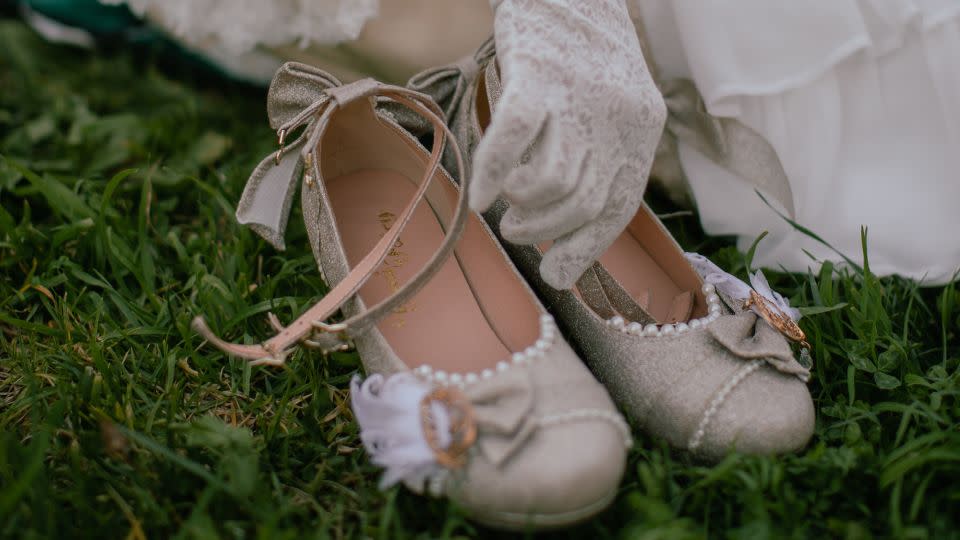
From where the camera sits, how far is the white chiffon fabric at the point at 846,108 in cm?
114

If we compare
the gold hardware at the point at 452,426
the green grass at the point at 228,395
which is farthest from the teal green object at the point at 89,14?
the gold hardware at the point at 452,426

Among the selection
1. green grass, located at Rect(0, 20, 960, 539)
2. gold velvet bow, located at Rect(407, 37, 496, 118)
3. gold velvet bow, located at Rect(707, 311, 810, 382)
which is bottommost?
green grass, located at Rect(0, 20, 960, 539)

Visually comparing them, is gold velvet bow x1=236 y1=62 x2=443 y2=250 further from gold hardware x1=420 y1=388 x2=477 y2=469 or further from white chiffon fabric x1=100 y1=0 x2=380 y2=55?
gold hardware x1=420 y1=388 x2=477 y2=469

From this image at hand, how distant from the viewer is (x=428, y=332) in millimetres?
1094

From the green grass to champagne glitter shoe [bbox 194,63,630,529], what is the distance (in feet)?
0.26

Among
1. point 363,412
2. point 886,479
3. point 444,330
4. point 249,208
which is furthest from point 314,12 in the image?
point 886,479

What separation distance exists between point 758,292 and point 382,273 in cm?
54

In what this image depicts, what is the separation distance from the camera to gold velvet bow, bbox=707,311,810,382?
0.92 meters

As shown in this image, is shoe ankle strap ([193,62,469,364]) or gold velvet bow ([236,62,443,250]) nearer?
shoe ankle strap ([193,62,469,364])

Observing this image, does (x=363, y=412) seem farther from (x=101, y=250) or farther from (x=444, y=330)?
(x=101, y=250)

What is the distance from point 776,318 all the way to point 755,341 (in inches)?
2.1

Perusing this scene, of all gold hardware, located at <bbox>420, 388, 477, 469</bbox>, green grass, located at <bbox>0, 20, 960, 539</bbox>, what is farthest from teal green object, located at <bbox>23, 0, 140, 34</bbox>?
gold hardware, located at <bbox>420, 388, 477, 469</bbox>

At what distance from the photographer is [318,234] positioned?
3.60ft

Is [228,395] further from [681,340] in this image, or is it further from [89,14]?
[89,14]
